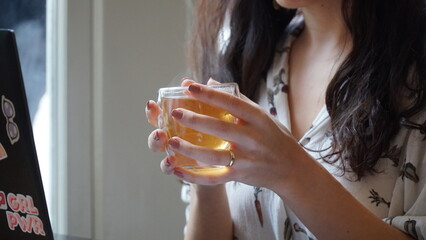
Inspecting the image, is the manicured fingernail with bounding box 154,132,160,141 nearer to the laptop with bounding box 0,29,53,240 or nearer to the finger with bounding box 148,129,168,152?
the finger with bounding box 148,129,168,152

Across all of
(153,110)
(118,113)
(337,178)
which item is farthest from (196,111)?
(118,113)

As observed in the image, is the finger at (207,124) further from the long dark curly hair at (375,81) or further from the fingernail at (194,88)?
the long dark curly hair at (375,81)

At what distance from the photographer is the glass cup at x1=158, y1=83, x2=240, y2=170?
0.88 meters

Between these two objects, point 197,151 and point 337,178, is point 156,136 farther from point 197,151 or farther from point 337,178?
point 337,178

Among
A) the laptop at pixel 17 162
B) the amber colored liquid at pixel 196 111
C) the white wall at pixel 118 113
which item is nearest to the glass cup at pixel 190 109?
the amber colored liquid at pixel 196 111

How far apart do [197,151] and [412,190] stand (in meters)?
0.49

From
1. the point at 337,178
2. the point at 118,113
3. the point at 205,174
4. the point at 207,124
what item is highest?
the point at 207,124

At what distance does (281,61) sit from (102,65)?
611mm

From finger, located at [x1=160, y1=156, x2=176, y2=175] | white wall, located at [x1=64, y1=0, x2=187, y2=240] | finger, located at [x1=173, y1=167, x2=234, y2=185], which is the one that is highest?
finger, located at [x1=160, y1=156, x2=176, y2=175]

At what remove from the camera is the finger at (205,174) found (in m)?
0.93

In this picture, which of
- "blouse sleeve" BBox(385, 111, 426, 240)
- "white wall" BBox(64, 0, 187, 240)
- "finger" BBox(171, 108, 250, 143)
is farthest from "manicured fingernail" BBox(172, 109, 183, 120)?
"white wall" BBox(64, 0, 187, 240)

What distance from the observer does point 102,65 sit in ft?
6.11

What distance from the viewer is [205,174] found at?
933 millimetres

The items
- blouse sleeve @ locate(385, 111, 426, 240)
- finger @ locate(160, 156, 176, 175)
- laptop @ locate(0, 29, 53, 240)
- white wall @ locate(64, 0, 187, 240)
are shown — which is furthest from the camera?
white wall @ locate(64, 0, 187, 240)
